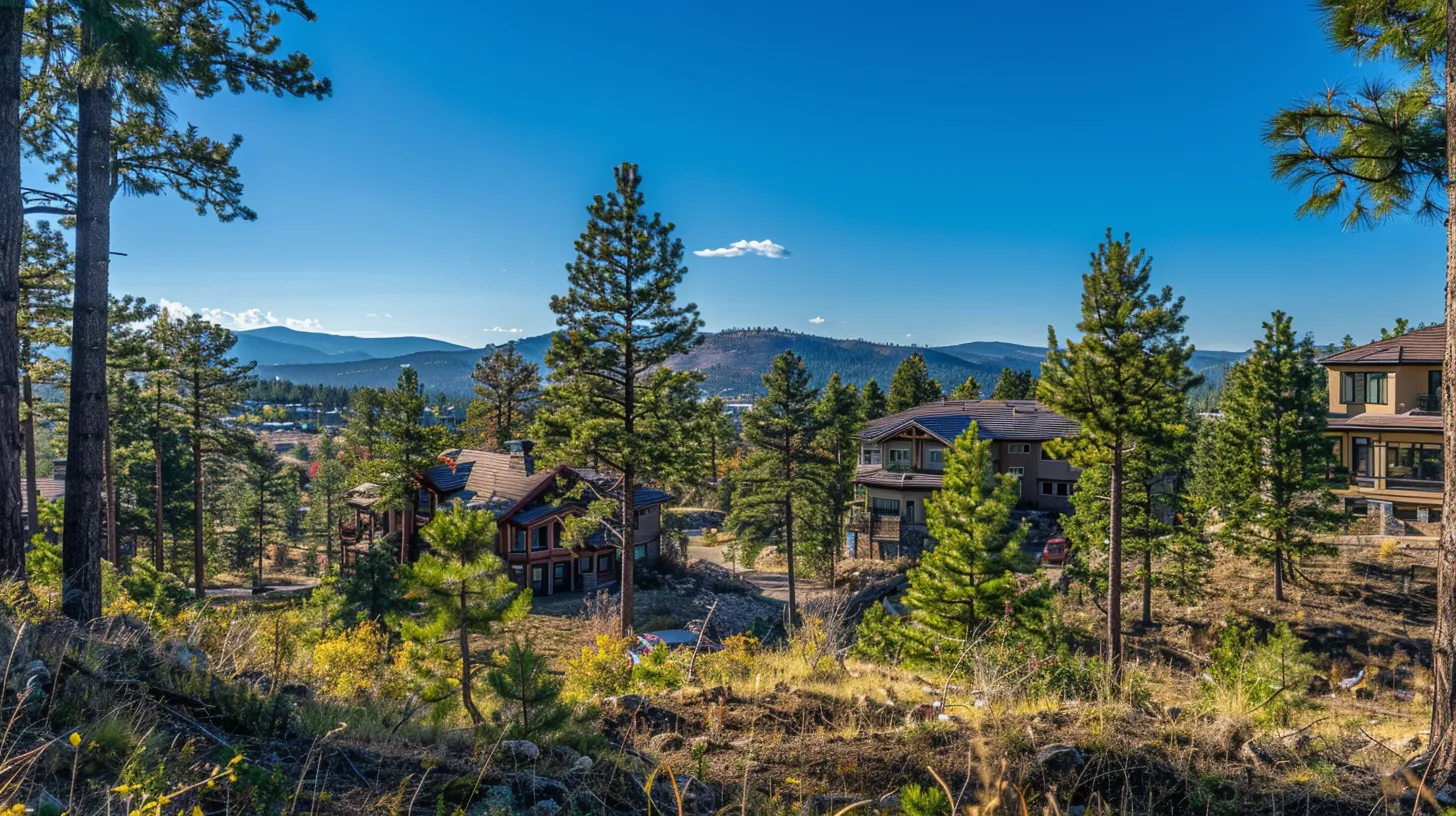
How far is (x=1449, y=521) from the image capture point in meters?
5.71

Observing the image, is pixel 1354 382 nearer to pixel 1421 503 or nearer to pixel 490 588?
pixel 1421 503

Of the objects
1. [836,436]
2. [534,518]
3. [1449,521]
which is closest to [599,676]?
[1449,521]

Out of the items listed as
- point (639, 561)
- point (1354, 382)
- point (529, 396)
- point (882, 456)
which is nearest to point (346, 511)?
point (529, 396)

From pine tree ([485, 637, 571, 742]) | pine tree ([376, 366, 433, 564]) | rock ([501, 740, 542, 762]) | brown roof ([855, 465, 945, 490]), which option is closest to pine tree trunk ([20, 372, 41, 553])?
pine tree ([376, 366, 433, 564])

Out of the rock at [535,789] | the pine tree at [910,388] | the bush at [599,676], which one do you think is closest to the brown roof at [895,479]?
the pine tree at [910,388]

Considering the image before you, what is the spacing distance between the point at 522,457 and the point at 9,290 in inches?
993

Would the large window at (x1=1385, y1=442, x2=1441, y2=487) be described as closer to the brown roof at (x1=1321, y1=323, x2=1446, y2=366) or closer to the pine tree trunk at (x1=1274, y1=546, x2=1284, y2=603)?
the brown roof at (x1=1321, y1=323, x2=1446, y2=366)

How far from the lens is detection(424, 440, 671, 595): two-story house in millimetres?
28797

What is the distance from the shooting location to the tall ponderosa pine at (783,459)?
84.8 feet

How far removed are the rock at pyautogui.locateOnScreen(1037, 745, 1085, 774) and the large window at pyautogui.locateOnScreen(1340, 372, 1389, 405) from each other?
104 feet

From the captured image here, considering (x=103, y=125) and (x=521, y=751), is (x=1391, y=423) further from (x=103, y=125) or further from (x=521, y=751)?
(x=103, y=125)

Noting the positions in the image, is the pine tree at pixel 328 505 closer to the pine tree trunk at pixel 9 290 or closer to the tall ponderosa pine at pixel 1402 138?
the pine tree trunk at pixel 9 290

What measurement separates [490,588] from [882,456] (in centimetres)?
3299

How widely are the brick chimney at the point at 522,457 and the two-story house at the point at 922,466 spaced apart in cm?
1728
